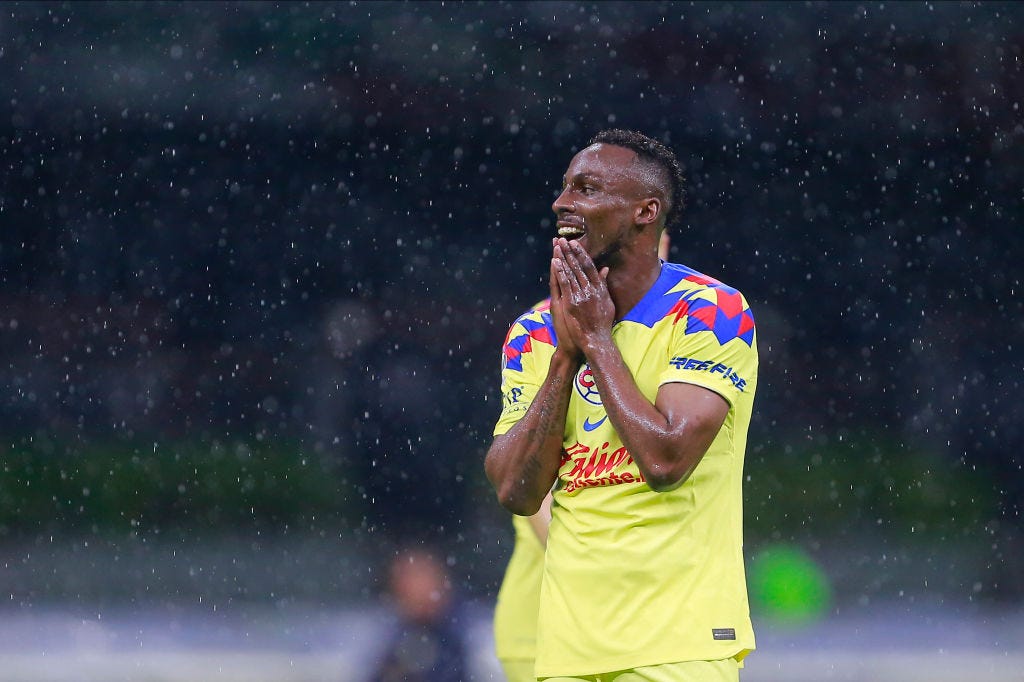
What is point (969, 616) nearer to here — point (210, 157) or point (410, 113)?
point (410, 113)

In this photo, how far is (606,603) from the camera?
257 centimetres

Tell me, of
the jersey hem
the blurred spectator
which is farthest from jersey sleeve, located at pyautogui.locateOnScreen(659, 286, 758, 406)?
the blurred spectator

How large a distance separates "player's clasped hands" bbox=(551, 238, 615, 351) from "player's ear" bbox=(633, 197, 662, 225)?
0.15m

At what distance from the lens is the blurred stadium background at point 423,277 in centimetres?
1160

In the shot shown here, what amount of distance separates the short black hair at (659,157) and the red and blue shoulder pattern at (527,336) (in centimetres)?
34

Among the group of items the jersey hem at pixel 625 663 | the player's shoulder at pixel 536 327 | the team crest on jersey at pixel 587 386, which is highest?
the player's shoulder at pixel 536 327

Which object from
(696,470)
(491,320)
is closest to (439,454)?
(491,320)

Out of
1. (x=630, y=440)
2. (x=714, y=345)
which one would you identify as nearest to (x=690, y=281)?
(x=714, y=345)

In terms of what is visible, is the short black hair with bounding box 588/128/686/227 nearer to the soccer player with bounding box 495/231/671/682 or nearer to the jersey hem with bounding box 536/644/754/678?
the soccer player with bounding box 495/231/671/682

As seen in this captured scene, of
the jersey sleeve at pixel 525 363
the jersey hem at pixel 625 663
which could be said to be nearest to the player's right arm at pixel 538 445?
the jersey sleeve at pixel 525 363

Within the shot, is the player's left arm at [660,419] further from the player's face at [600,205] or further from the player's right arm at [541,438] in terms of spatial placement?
the player's face at [600,205]

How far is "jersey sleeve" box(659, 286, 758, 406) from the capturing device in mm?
2623

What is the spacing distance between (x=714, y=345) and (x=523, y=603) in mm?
1316

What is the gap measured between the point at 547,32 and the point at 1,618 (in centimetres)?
632
